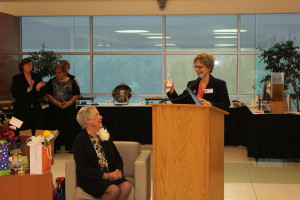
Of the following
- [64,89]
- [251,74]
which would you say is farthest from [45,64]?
[251,74]

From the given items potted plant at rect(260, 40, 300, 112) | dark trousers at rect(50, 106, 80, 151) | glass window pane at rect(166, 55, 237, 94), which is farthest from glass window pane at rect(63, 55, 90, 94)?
potted plant at rect(260, 40, 300, 112)

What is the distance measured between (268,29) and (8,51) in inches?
244

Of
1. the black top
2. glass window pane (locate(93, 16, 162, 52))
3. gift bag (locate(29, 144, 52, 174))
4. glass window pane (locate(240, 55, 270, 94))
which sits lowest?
gift bag (locate(29, 144, 52, 174))

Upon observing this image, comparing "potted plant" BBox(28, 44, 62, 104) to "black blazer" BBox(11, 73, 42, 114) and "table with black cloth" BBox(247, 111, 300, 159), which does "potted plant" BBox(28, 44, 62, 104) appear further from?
"table with black cloth" BBox(247, 111, 300, 159)

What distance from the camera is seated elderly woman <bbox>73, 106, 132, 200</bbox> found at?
391 cm

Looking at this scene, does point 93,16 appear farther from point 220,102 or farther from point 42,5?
point 220,102

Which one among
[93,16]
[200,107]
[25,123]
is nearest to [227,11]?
[93,16]

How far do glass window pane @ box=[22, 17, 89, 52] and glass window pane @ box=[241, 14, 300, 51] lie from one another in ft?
12.9

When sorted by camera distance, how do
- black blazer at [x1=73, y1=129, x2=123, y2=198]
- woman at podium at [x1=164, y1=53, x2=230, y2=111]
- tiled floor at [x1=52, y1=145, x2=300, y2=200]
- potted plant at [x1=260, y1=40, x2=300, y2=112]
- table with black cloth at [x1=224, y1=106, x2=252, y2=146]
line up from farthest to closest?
potted plant at [x1=260, y1=40, x2=300, y2=112]
table with black cloth at [x1=224, y1=106, x2=252, y2=146]
tiled floor at [x1=52, y1=145, x2=300, y2=200]
woman at podium at [x1=164, y1=53, x2=230, y2=111]
black blazer at [x1=73, y1=129, x2=123, y2=198]

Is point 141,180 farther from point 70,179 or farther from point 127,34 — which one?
point 127,34

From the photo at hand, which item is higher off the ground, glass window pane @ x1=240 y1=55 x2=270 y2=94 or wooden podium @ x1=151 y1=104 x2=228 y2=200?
glass window pane @ x1=240 y1=55 x2=270 y2=94

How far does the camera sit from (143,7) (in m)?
10.9

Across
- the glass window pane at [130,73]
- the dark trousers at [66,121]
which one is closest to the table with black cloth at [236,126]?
the dark trousers at [66,121]

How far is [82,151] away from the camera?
3959 mm
